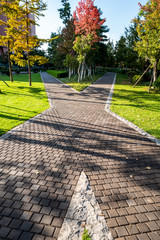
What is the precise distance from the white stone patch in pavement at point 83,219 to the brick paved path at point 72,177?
0.37ft

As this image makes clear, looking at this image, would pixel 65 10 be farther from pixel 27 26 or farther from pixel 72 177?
pixel 72 177

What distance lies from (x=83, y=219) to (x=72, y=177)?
1.15m

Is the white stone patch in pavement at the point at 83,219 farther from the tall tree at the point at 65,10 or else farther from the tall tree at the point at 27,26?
the tall tree at the point at 65,10

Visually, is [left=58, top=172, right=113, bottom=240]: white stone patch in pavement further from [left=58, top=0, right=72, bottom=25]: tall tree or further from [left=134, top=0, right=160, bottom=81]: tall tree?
[left=58, top=0, right=72, bottom=25]: tall tree

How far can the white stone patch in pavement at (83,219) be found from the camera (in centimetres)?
251

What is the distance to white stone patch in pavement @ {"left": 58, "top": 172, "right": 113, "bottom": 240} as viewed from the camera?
2.51 meters

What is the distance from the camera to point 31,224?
266cm

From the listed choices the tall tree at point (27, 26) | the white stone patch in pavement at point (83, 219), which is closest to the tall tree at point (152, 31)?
the tall tree at point (27, 26)

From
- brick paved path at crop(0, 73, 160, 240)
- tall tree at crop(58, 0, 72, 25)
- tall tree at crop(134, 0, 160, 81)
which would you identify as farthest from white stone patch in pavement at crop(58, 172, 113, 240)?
tall tree at crop(58, 0, 72, 25)

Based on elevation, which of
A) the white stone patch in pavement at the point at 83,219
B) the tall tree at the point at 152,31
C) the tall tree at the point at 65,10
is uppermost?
the tall tree at the point at 65,10

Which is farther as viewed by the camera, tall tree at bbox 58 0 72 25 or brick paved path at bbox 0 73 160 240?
tall tree at bbox 58 0 72 25

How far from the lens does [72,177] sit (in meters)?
3.86

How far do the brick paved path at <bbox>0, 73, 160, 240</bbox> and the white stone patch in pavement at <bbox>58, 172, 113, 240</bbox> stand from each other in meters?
0.11

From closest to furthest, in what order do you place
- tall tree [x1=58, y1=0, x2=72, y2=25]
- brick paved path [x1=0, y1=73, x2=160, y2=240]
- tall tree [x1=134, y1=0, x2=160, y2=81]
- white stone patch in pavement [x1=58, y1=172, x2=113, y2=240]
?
1. white stone patch in pavement [x1=58, y1=172, x2=113, y2=240]
2. brick paved path [x1=0, y1=73, x2=160, y2=240]
3. tall tree [x1=134, y1=0, x2=160, y2=81]
4. tall tree [x1=58, y1=0, x2=72, y2=25]
